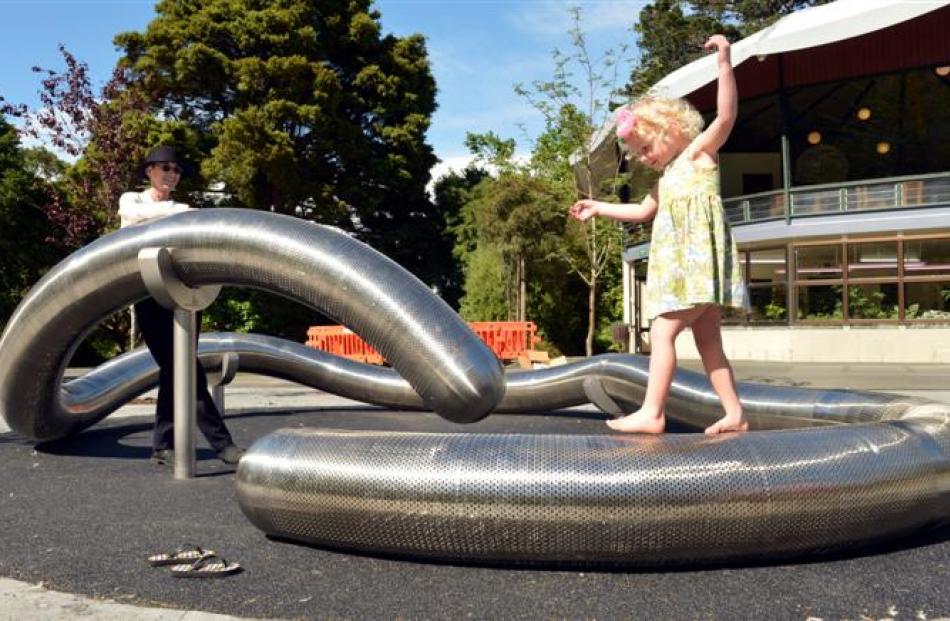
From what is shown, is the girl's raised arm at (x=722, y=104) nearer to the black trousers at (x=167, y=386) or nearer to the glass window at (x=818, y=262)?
the black trousers at (x=167, y=386)

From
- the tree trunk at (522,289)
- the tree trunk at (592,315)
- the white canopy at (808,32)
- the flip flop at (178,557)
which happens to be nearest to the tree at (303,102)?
the tree trunk at (522,289)

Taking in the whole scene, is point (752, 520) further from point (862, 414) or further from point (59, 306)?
point (59, 306)

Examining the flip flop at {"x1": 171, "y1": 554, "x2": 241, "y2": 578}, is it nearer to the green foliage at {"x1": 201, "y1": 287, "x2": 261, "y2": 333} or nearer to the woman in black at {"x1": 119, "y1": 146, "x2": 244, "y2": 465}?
the woman in black at {"x1": 119, "y1": 146, "x2": 244, "y2": 465}

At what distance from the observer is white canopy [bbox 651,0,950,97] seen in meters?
18.8

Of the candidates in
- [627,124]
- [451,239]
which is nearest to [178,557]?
[627,124]

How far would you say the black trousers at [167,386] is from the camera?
520cm

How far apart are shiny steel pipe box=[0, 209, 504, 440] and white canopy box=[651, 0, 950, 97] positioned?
1719 cm

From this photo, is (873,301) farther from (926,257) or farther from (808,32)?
(808,32)

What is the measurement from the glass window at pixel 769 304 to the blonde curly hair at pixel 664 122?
19.5 meters

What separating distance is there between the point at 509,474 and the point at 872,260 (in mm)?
20970

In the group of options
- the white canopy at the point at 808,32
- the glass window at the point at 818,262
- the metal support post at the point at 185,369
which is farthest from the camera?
the glass window at the point at 818,262

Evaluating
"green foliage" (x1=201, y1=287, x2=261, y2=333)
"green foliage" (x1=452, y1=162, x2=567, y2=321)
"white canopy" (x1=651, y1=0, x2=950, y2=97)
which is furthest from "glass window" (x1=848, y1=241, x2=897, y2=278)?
"green foliage" (x1=201, y1=287, x2=261, y2=333)

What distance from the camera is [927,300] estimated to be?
2064 cm

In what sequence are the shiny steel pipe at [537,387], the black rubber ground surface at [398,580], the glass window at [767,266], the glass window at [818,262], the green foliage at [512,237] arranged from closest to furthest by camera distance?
the black rubber ground surface at [398,580]
the shiny steel pipe at [537,387]
the glass window at [818,262]
the glass window at [767,266]
the green foliage at [512,237]
